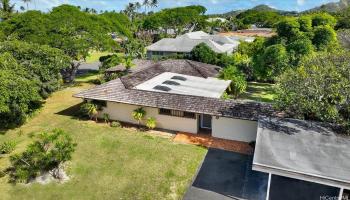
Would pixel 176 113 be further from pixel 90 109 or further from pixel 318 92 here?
pixel 318 92

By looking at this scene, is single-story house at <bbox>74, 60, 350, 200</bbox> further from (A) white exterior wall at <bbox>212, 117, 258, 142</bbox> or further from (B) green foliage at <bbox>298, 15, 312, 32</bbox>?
(B) green foliage at <bbox>298, 15, 312, 32</bbox>

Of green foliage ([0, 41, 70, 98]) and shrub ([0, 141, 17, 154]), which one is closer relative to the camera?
shrub ([0, 141, 17, 154])

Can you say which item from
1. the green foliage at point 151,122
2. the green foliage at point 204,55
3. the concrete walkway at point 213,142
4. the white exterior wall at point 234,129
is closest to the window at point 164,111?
the green foliage at point 151,122

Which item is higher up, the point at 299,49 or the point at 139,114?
the point at 299,49

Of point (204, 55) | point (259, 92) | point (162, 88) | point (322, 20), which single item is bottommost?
point (259, 92)

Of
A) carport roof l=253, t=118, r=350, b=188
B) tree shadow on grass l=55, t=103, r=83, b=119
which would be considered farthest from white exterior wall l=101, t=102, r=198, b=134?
carport roof l=253, t=118, r=350, b=188

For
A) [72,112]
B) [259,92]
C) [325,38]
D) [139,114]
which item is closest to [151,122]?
[139,114]

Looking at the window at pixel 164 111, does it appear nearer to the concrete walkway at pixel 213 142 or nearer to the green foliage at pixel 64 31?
the concrete walkway at pixel 213 142
